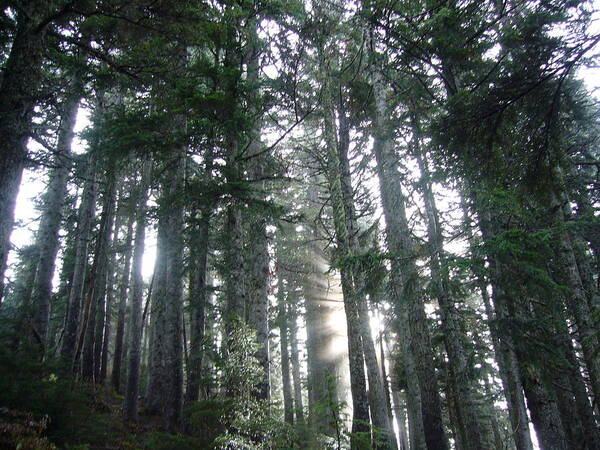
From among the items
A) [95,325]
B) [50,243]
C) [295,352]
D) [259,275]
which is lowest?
[295,352]

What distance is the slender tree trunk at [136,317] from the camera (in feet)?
36.7

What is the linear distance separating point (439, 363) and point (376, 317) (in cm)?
466

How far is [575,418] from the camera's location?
1034cm

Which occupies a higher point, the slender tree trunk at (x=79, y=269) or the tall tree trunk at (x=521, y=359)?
the slender tree trunk at (x=79, y=269)

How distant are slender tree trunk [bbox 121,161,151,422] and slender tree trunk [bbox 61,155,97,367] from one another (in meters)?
1.74

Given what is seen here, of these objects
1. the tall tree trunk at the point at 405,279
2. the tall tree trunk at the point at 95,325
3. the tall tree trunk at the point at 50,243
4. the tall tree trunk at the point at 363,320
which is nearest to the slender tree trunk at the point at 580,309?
the tall tree trunk at the point at 405,279

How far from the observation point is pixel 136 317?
528 inches

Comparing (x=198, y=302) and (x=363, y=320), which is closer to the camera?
(x=363, y=320)

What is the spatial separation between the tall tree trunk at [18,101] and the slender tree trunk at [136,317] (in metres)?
4.01

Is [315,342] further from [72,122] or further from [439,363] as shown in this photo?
[72,122]

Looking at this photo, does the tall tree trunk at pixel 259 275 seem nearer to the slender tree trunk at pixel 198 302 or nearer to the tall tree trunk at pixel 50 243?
the slender tree trunk at pixel 198 302

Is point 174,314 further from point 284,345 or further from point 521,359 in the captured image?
point 284,345

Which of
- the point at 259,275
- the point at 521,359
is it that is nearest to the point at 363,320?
the point at 259,275

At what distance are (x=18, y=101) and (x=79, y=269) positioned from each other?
312 inches
